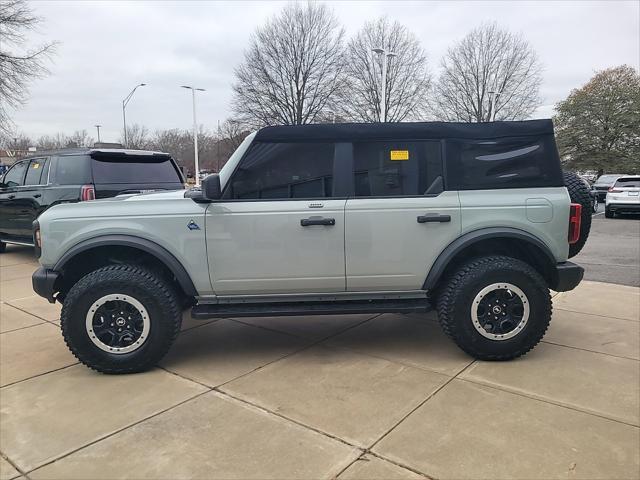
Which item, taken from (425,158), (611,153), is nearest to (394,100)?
(611,153)

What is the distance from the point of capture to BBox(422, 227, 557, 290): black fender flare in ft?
12.2

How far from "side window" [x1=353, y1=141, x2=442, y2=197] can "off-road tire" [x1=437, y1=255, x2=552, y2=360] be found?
2.56ft

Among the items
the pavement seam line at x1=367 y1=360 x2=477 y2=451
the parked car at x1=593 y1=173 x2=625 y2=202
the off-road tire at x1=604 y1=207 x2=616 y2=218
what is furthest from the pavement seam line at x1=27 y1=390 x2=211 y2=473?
the parked car at x1=593 y1=173 x2=625 y2=202

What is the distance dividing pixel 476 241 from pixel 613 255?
23.3 ft

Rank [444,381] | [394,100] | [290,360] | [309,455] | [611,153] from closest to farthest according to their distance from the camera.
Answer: [309,455], [444,381], [290,360], [611,153], [394,100]

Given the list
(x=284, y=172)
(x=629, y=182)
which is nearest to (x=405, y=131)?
(x=284, y=172)

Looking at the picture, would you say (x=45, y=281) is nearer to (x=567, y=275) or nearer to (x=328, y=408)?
(x=328, y=408)

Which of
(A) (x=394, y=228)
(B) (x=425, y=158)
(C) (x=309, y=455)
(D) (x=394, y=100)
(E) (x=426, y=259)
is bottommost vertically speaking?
(C) (x=309, y=455)

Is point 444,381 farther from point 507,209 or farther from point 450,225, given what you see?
point 507,209

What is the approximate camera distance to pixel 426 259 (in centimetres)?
377

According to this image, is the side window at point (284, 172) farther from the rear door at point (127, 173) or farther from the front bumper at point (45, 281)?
the rear door at point (127, 173)

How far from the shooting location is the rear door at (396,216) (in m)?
3.72

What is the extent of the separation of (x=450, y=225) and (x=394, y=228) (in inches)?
17.2

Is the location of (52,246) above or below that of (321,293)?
above
